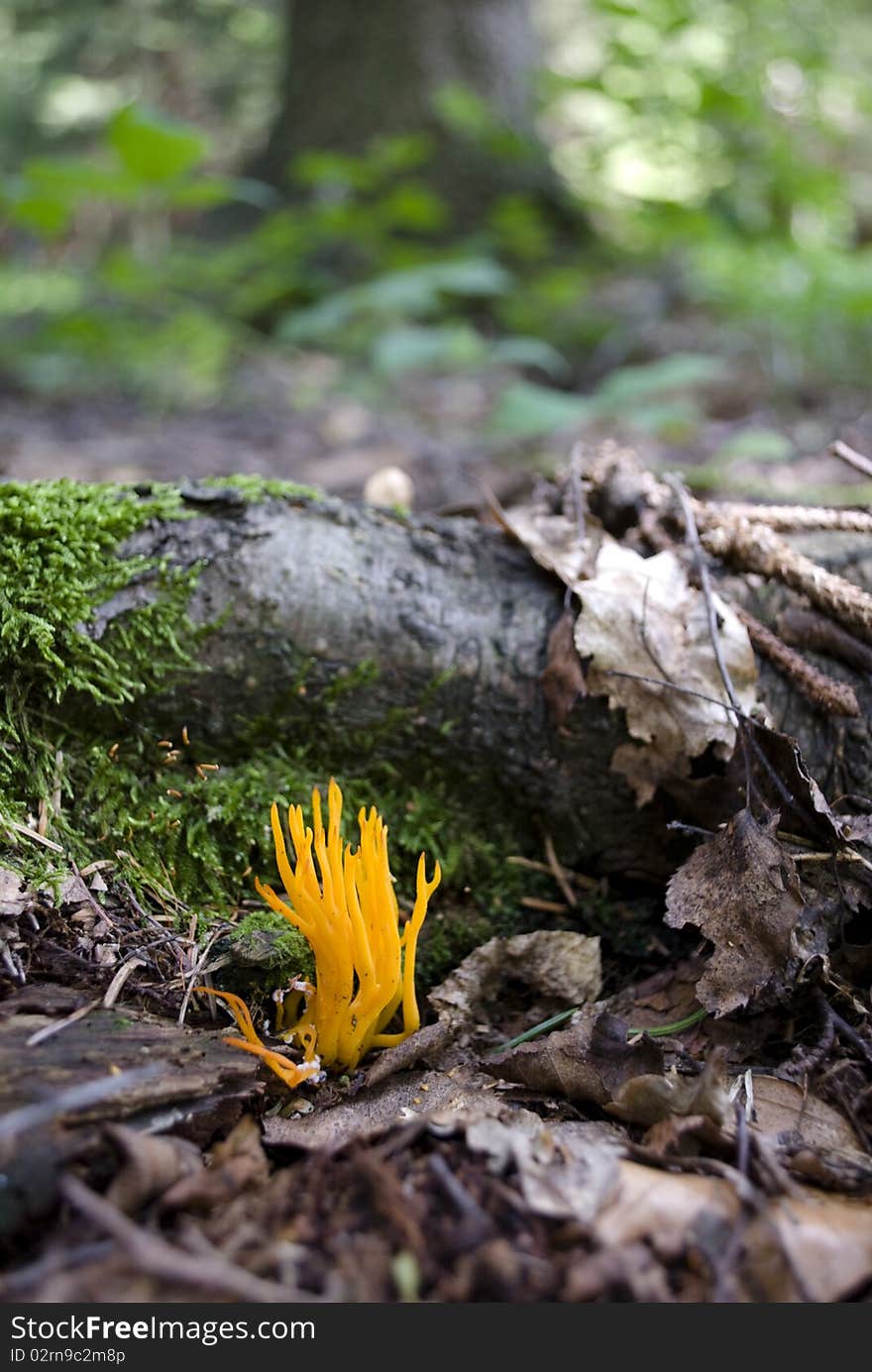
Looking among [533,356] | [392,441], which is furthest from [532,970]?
[533,356]

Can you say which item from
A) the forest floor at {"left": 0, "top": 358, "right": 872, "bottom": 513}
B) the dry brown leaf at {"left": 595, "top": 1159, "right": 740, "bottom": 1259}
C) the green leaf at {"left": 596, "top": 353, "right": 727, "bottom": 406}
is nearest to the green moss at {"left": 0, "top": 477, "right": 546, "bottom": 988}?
the dry brown leaf at {"left": 595, "top": 1159, "right": 740, "bottom": 1259}

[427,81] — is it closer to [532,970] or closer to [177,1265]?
[532,970]

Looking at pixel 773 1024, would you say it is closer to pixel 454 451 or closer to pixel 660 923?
pixel 660 923

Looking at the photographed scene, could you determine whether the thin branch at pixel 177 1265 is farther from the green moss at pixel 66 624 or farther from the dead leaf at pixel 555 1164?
the green moss at pixel 66 624

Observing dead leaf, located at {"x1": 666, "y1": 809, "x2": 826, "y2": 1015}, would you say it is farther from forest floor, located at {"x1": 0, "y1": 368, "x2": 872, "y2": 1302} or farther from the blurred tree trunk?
the blurred tree trunk

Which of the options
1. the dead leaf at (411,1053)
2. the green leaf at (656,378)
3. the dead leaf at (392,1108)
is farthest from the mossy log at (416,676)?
the green leaf at (656,378)

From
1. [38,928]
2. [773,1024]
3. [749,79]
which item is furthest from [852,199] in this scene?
[38,928]
